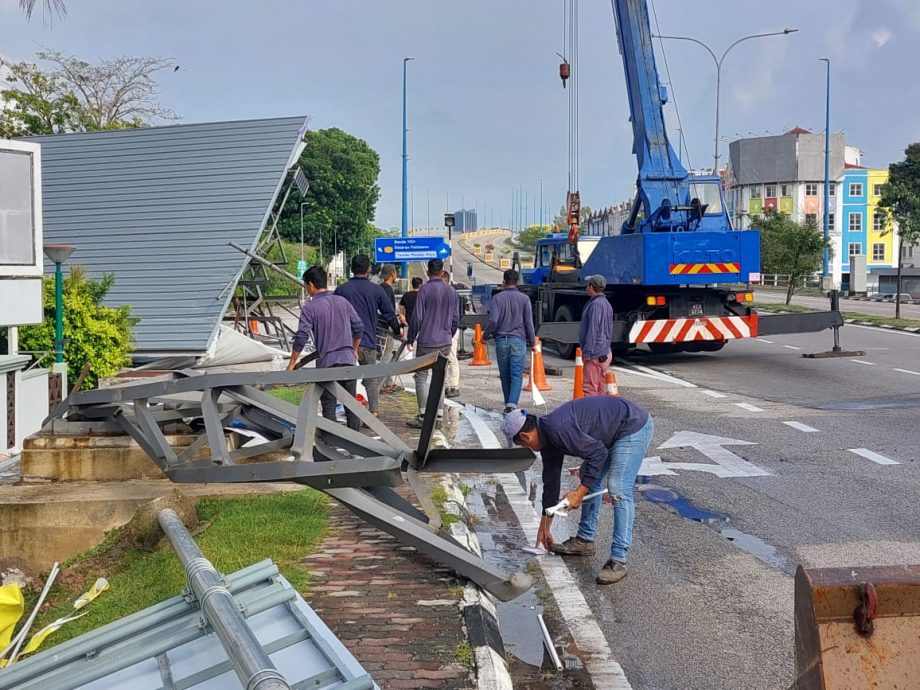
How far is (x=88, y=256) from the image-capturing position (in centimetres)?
1825

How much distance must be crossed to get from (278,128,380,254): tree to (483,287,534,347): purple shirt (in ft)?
190

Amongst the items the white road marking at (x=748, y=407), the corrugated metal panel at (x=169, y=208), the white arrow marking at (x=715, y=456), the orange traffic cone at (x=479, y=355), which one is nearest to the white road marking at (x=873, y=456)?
the white arrow marking at (x=715, y=456)

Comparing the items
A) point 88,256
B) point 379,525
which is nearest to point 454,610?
point 379,525

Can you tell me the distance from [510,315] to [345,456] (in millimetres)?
5517

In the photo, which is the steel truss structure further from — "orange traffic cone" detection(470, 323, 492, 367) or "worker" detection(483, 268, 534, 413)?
"orange traffic cone" detection(470, 323, 492, 367)

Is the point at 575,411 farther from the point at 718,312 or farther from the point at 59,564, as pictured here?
the point at 718,312

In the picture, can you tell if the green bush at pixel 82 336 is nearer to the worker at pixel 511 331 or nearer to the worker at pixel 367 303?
the worker at pixel 367 303

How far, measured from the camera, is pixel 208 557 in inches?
234

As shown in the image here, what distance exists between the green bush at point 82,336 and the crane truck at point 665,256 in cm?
679

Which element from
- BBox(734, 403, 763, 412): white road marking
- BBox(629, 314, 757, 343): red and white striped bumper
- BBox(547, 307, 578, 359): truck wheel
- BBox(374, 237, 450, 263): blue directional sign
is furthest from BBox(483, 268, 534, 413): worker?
BBox(374, 237, 450, 263): blue directional sign

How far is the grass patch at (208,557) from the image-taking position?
18.2ft

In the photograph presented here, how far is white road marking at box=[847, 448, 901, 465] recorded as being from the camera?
929 centimetres

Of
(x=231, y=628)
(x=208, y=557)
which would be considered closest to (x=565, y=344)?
(x=208, y=557)

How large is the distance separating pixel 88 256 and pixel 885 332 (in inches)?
748
